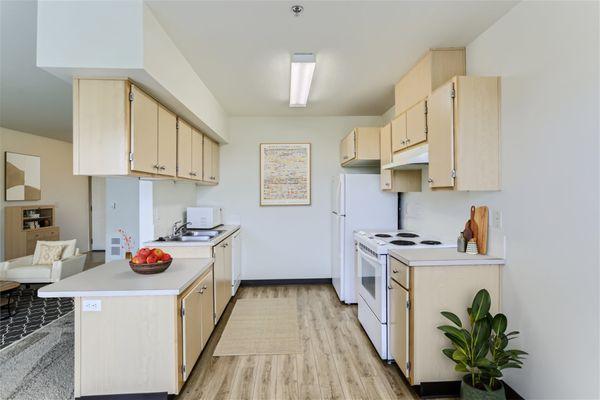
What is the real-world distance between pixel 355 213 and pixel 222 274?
5.73 feet

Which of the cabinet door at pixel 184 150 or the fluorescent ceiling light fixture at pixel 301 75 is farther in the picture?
the cabinet door at pixel 184 150

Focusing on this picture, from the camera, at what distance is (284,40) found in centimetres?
243

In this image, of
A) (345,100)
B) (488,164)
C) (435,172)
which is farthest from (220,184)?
(488,164)

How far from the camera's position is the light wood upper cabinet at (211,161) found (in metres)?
3.94

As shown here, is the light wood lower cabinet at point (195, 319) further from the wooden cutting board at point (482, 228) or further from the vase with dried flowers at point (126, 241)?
the vase with dried flowers at point (126, 241)

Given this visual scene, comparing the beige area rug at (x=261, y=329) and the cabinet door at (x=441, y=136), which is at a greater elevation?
the cabinet door at (x=441, y=136)

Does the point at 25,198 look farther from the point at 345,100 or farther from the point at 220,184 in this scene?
the point at 345,100

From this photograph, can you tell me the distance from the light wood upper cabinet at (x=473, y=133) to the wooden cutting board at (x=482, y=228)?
0.77 ft

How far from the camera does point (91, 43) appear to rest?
192 centimetres

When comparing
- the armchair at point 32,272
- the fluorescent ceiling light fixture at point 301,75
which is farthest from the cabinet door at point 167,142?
the armchair at point 32,272

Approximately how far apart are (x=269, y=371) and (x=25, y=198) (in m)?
6.02

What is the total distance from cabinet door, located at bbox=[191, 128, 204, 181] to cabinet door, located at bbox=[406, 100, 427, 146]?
2.26 metres

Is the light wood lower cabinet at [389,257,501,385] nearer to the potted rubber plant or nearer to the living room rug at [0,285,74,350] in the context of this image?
the potted rubber plant

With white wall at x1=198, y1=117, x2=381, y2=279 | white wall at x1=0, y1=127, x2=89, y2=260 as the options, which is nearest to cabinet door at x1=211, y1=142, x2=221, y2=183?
white wall at x1=198, y1=117, x2=381, y2=279
